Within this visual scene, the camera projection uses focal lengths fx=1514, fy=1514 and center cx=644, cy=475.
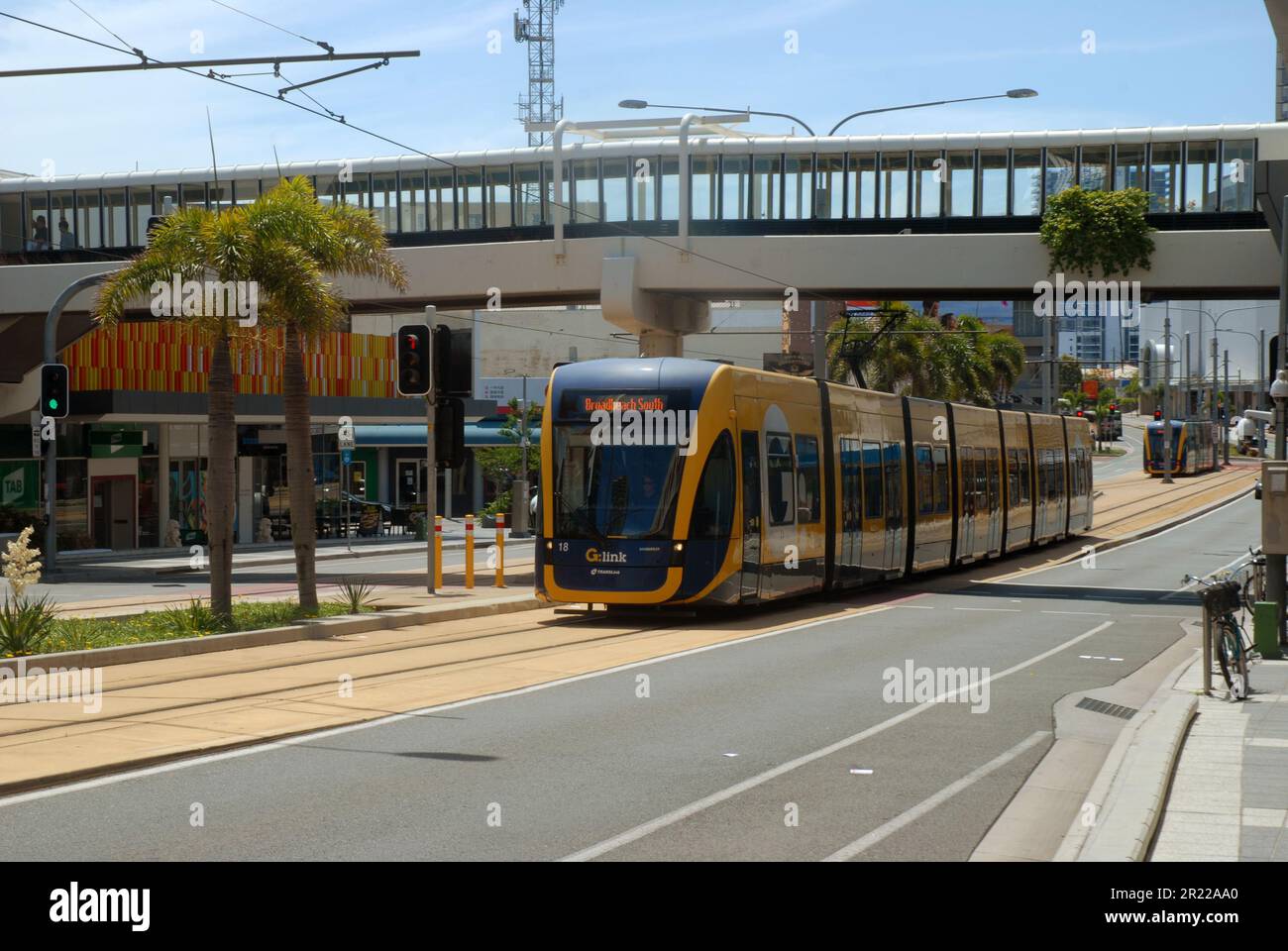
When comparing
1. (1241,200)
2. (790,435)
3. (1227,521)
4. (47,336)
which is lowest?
(1227,521)

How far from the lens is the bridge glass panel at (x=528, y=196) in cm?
3447

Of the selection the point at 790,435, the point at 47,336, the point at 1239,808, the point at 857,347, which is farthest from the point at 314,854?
the point at 857,347

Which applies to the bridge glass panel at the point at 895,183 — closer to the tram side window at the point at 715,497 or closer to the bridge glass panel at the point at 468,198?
the bridge glass panel at the point at 468,198

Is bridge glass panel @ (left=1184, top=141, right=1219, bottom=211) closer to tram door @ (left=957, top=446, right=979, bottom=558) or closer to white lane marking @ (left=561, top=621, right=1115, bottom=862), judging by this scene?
tram door @ (left=957, top=446, right=979, bottom=558)

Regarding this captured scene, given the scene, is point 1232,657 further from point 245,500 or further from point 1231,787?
point 245,500

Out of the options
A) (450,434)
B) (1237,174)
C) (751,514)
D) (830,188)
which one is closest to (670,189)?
(830,188)

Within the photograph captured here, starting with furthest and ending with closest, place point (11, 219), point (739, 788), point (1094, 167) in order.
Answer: point (11, 219) < point (1094, 167) < point (739, 788)

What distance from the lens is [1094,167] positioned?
3162 centimetres

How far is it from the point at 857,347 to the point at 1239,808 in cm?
5008

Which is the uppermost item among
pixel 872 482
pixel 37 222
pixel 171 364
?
pixel 37 222

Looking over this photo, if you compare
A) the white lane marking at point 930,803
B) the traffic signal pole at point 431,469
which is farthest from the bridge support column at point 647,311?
the white lane marking at point 930,803

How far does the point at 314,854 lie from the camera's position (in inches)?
294

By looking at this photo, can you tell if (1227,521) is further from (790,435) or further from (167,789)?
(167,789)

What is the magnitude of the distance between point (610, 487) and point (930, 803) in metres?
10.9
